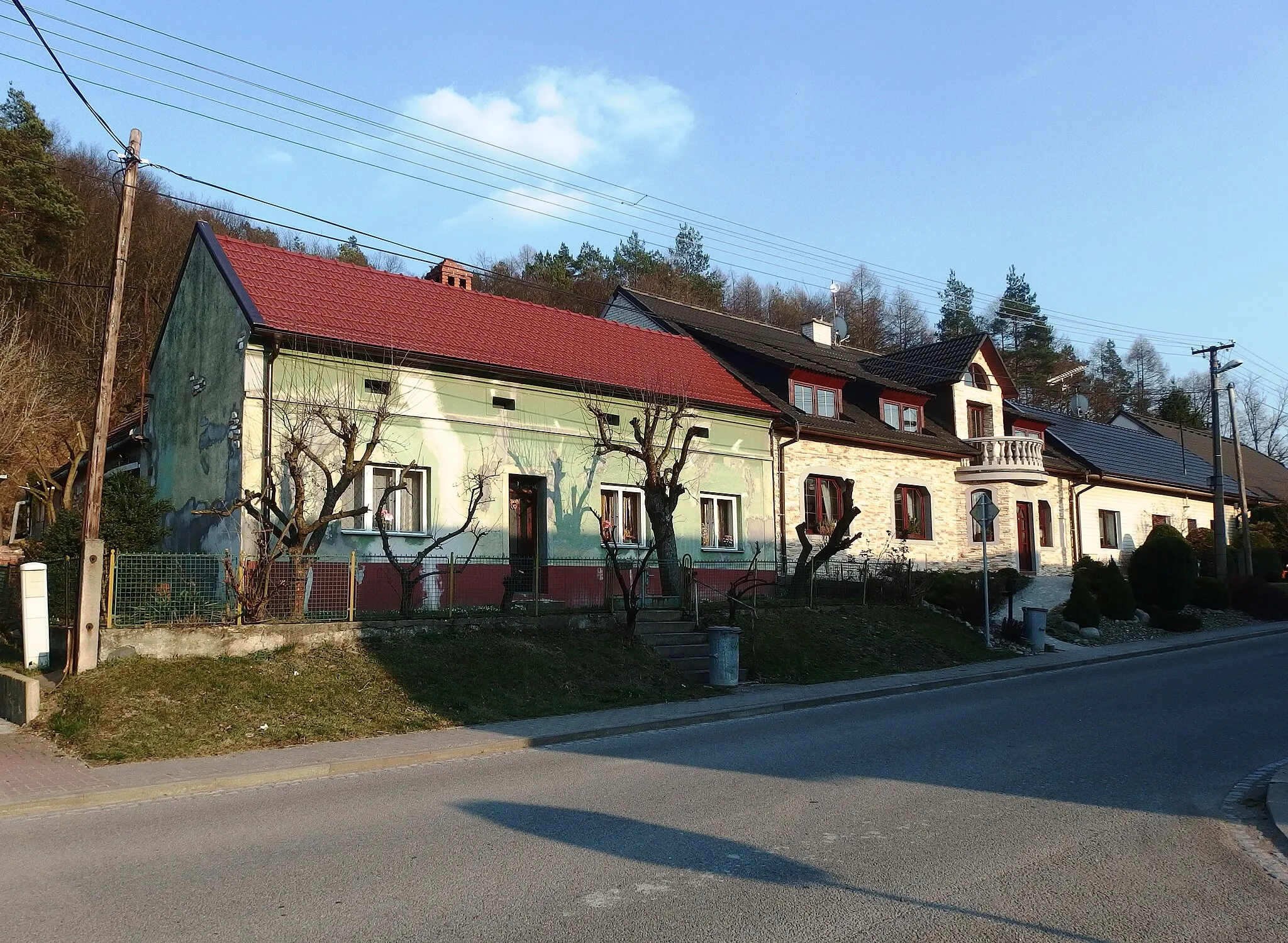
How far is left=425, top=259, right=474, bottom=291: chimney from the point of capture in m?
26.8

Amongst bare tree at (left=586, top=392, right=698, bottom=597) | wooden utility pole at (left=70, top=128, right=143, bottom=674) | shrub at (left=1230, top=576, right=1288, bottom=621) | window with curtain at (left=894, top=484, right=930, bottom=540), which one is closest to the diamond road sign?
bare tree at (left=586, top=392, right=698, bottom=597)

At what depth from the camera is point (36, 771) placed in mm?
10633

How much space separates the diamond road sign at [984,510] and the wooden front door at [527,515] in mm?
9176

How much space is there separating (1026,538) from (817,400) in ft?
34.9

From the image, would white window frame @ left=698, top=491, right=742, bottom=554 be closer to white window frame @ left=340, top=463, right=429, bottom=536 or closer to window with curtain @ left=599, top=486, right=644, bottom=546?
window with curtain @ left=599, top=486, right=644, bottom=546

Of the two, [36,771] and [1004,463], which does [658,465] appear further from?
[1004,463]

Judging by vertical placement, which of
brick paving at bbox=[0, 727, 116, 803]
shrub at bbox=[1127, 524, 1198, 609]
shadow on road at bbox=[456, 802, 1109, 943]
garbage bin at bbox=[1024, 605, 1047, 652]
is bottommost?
brick paving at bbox=[0, 727, 116, 803]

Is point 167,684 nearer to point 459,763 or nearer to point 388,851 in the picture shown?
point 459,763

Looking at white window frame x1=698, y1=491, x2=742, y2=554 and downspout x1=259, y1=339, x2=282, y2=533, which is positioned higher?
downspout x1=259, y1=339, x2=282, y2=533

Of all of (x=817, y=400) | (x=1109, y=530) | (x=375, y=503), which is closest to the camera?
(x=375, y=503)

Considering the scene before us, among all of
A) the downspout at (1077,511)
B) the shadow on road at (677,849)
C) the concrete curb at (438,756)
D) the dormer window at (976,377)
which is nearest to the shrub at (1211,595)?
the downspout at (1077,511)

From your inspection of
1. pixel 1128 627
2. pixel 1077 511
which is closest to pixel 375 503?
pixel 1128 627

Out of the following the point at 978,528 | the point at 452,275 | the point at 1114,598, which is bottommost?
the point at 1114,598

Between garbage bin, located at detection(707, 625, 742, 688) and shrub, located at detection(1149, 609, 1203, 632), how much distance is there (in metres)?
16.8
